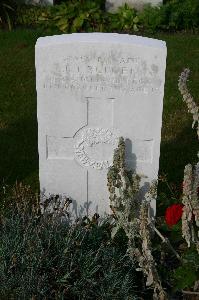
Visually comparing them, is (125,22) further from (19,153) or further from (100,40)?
(100,40)

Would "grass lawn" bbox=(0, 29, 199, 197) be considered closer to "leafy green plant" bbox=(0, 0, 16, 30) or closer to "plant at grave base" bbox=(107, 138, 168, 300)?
"leafy green plant" bbox=(0, 0, 16, 30)

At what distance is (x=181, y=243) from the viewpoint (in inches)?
159

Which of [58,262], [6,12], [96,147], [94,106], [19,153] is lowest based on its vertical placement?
[58,262]

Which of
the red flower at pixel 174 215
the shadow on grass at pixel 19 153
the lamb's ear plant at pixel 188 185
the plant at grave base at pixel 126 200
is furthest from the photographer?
the shadow on grass at pixel 19 153

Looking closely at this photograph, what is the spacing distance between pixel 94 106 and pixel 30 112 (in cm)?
284

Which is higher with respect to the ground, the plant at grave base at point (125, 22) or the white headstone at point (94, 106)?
the plant at grave base at point (125, 22)

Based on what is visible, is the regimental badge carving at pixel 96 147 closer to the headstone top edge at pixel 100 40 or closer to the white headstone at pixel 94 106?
the white headstone at pixel 94 106

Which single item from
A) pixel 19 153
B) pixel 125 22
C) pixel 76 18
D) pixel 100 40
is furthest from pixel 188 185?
pixel 125 22

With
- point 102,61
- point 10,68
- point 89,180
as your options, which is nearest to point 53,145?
point 89,180

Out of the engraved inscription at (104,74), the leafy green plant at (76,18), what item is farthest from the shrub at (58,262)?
the leafy green plant at (76,18)

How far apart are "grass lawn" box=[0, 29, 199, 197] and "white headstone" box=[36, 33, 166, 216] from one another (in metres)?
0.69

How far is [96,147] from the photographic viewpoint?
12.9 ft

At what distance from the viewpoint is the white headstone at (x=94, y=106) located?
142 inches

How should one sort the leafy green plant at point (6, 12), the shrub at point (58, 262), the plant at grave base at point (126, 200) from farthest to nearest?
the leafy green plant at point (6, 12)
the plant at grave base at point (126, 200)
the shrub at point (58, 262)
